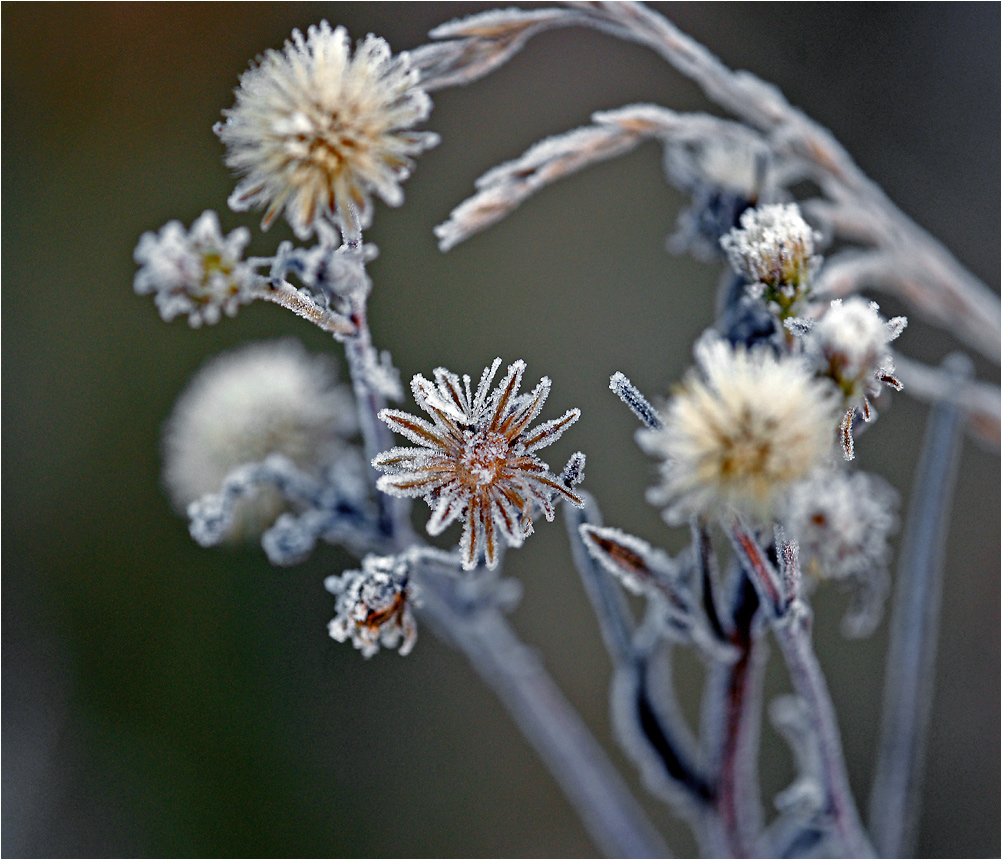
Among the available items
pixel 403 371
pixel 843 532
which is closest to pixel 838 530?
pixel 843 532

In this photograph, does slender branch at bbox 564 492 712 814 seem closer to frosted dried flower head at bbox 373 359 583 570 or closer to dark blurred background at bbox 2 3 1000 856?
frosted dried flower head at bbox 373 359 583 570

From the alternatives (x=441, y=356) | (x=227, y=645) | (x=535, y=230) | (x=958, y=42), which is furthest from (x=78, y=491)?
(x=958, y=42)

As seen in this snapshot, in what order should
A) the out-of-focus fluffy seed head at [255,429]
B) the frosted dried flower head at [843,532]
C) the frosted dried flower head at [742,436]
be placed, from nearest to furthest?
the frosted dried flower head at [742,436], the frosted dried flower head at [843,532], the out-of-focus fluffy seed head at [255,429]

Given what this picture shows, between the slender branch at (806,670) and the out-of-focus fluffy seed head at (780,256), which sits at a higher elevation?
the out-of-focus fluffy seed head at (780,256)

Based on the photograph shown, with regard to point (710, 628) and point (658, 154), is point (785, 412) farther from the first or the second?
point (658, 154)

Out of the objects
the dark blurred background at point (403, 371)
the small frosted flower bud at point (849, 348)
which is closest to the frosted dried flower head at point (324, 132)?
the small frosted flower bud at point (849, 348)

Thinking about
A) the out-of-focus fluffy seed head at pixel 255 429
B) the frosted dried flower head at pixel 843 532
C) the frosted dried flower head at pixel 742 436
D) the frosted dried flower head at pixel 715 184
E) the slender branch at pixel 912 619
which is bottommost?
the slender branch at pixel 912 619

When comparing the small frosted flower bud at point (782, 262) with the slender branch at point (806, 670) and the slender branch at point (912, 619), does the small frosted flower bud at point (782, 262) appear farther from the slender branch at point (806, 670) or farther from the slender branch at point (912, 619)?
the slender branch at point (912, 619)
